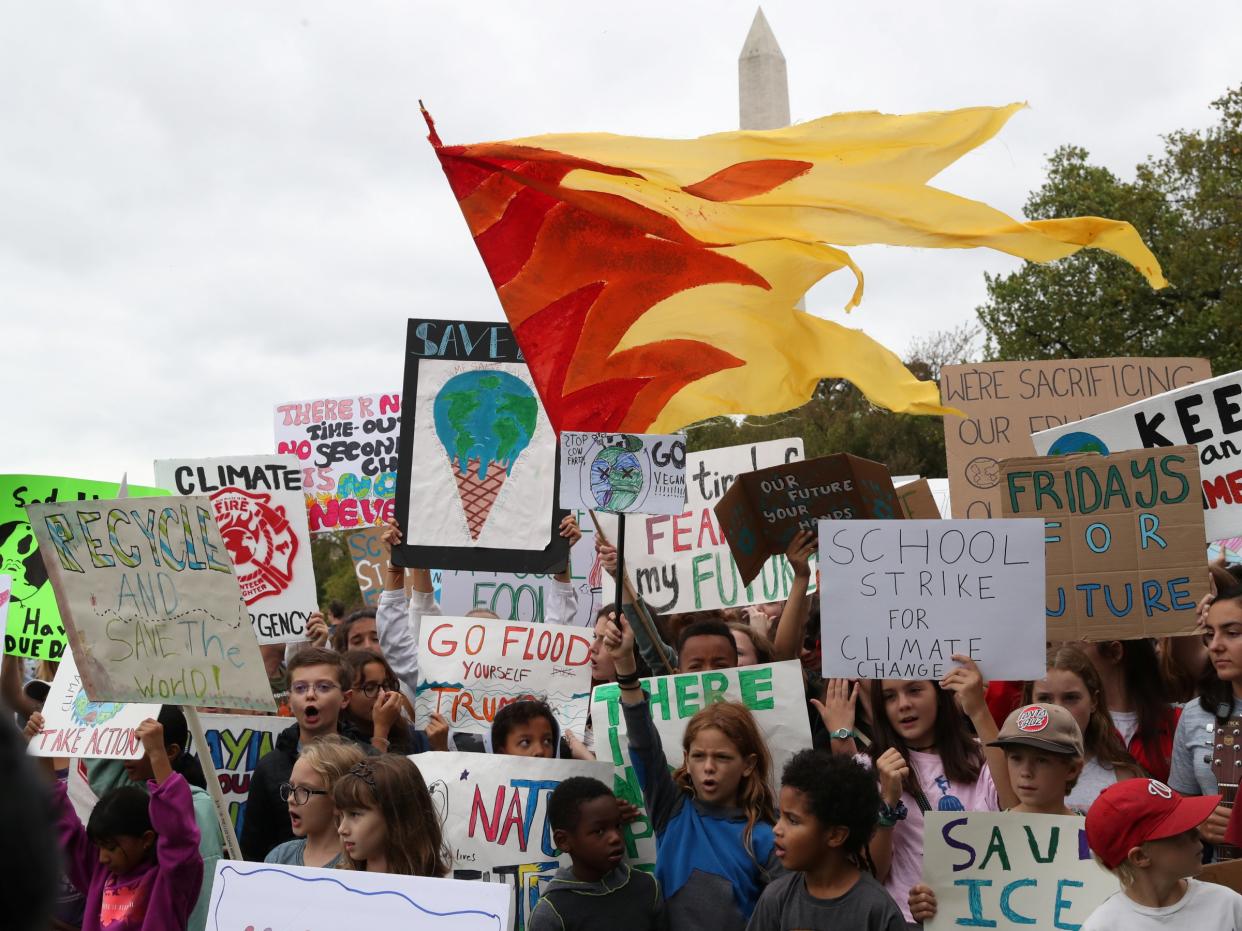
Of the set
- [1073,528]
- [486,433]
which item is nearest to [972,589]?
[1073,528]

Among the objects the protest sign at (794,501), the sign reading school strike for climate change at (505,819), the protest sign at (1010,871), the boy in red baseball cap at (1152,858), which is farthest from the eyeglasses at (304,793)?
the boy in red baseball cap at (1152,858)

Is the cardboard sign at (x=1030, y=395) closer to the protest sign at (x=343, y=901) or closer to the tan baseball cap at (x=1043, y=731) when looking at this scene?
the tan baseball cap at (x=1043, y=731)

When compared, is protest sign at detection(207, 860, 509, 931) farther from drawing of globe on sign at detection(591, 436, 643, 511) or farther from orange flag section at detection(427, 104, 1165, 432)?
orange flag section at detection(427, 104, 1165, 432)

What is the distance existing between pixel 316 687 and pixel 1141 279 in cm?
2814

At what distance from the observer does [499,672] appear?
6.44 metres

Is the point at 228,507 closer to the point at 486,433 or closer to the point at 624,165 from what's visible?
the point at 486,433

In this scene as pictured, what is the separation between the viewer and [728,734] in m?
4.91

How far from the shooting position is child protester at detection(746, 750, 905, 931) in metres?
4.12

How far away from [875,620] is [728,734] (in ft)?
2.07

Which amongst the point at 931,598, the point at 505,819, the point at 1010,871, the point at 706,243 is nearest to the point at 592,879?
the point at 505,819

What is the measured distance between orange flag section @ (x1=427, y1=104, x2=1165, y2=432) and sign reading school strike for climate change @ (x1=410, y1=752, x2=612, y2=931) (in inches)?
73.2

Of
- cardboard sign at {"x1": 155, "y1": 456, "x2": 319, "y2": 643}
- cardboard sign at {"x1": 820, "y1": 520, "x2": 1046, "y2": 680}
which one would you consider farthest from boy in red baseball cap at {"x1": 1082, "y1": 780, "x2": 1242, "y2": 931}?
cardboard sign at {"x1": 155, "y1": 456, "x2": 319, "y2": 643}

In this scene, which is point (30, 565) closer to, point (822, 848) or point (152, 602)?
point (152, 602)

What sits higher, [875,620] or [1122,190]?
[1122,190]
